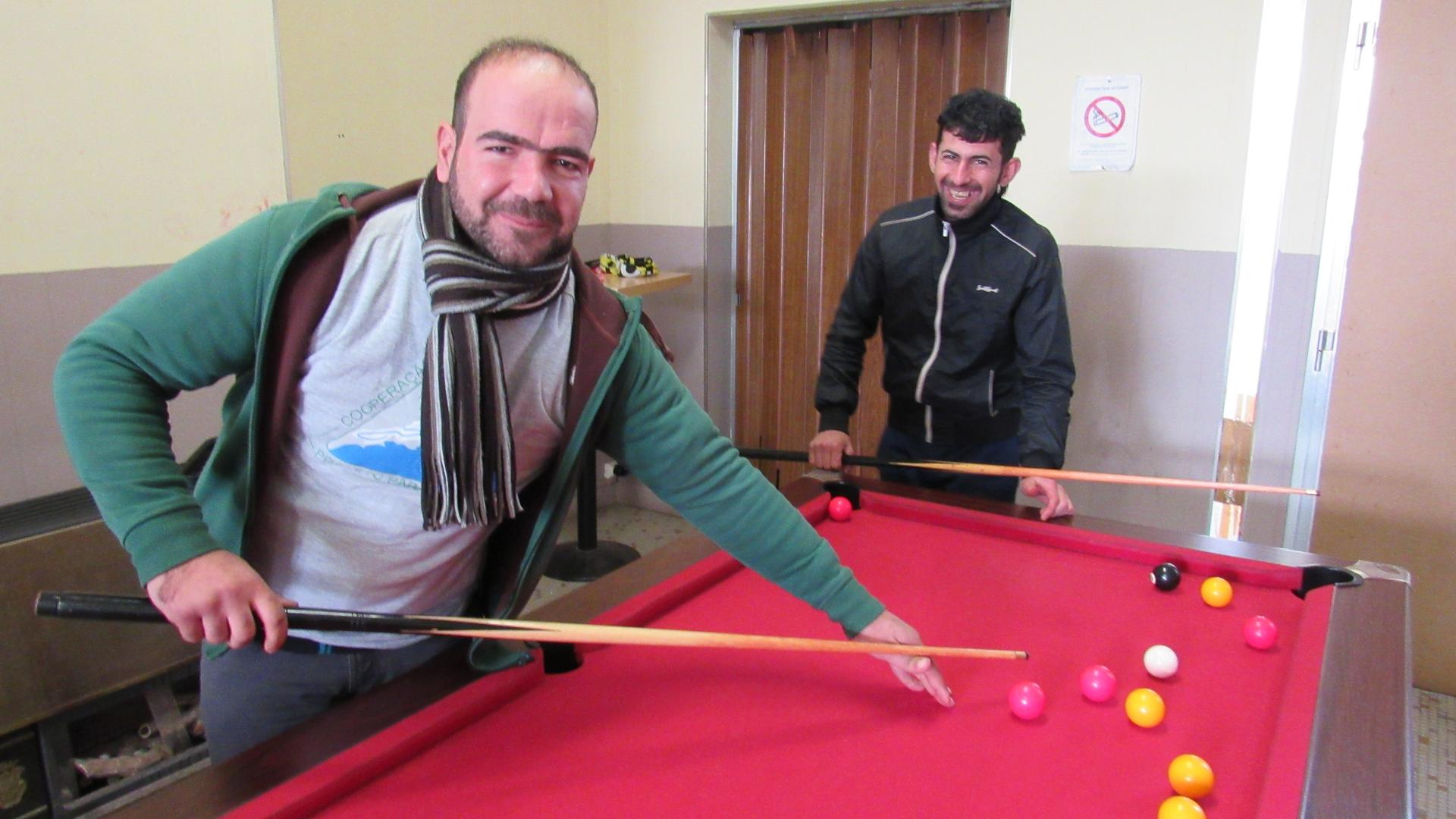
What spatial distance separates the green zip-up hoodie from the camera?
3.33 ft

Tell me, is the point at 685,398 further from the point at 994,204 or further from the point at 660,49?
the point at 660,49

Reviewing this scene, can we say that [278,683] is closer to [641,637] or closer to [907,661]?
[641,637]

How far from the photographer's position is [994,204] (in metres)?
2.38

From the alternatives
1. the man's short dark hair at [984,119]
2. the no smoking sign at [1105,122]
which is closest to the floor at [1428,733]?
the man's short dark hair at [984,119]

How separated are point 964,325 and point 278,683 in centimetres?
176

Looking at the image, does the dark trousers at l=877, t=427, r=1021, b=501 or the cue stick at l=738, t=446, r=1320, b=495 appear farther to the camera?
the dark trousers at l=877, t=427, r=1021, b=501

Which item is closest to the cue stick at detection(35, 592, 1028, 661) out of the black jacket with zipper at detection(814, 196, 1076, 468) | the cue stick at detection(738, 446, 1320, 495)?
the cue stick at detection(738, 446, 1320, 495)

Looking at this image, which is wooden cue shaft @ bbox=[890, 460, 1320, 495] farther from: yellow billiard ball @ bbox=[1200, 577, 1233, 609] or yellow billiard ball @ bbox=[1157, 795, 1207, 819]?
yellow billiard ball @ bbox=[1157, 795, 1207, 819]

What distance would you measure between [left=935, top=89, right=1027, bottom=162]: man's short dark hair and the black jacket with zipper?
0.18 m

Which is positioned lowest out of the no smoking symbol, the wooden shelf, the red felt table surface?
the red felt table surface

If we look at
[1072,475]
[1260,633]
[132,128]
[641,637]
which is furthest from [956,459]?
[132,128]

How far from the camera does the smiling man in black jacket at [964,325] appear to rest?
2.27 meters

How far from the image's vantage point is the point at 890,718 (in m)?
1.22

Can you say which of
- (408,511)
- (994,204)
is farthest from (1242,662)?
(994,204)
